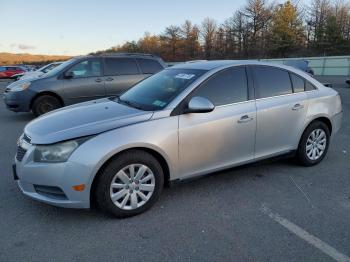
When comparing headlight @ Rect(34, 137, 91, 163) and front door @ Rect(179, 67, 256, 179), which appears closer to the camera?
headlight @ Rect(34, 137, 91, 163)

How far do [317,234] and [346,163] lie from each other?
2505 millimetres

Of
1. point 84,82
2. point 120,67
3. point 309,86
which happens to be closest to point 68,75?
point 84,82

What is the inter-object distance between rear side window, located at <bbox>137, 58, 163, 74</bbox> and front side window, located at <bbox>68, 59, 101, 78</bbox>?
1309mm

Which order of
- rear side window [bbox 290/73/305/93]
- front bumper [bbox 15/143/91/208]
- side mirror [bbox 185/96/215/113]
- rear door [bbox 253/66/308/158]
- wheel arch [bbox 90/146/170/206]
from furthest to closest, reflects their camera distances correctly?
rear side window [bbox 290/73/305/93] → rear door [bbox 253/66/308/158] → side mirror [bbox 185/96/215/113] → wheel arch [bbox 90/146/170/206] → front bumper [bbox 15/143/91/208]

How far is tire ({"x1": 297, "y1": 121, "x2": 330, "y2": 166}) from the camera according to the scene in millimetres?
4852

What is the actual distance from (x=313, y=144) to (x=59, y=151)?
12.1ft

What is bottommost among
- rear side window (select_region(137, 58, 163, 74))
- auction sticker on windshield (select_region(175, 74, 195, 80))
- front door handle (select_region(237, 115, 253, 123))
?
front door handle (select_region(237, 115, 253, 123))

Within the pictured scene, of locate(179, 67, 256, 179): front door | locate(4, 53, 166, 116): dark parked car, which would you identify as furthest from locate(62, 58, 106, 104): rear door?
locate(179, 67, 256, 179): front door

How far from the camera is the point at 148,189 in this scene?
3.56 m

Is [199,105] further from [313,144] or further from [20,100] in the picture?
[20,100]

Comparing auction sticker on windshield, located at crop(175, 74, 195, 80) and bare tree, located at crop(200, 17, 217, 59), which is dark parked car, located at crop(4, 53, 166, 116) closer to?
auction sticker on windshield, located at crop(175, 74, 195, 80)

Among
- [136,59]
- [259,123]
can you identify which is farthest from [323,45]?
[259,123]

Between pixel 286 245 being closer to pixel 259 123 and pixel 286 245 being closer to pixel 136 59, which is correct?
pixel 259 123

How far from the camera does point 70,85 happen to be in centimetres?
888
